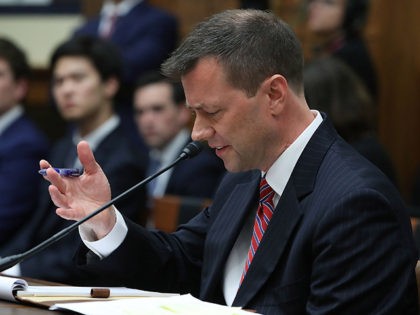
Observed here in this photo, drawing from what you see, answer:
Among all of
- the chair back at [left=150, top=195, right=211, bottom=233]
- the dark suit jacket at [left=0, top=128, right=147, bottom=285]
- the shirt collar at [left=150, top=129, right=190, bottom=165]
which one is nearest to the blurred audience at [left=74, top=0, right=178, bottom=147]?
the shirt collar at [left=150, top=129, right=190, bottom=165]

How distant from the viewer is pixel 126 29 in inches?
212

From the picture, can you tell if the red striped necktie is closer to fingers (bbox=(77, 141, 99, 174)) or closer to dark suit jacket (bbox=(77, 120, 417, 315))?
dark suit jacket (bbox=(77, 120, 417, 315))

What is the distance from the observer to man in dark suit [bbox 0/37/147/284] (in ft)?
11.8

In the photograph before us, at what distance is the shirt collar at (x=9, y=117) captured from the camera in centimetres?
438

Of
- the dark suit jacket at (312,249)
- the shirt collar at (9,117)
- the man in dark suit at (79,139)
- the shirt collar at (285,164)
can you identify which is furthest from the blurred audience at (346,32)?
the shirt collar at (285,164)

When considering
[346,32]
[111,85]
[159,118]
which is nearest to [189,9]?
[159,118]

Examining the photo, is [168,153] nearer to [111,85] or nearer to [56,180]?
[111,85]

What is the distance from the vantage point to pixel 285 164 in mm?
2217

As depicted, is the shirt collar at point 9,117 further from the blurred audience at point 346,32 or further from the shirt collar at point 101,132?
the blurred audience at point 346,32

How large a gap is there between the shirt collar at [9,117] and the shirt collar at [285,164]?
2.41m

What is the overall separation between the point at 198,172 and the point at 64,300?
224 cm

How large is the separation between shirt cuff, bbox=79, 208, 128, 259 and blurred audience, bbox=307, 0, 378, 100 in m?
2.42

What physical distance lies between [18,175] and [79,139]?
12.4 inches

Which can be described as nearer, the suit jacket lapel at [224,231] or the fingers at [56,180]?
the fingers at [56,180]
